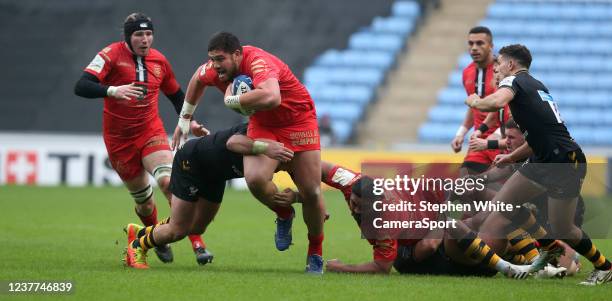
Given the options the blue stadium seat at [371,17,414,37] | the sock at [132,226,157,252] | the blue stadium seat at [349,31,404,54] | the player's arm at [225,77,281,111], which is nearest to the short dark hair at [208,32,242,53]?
the player's arm at [225,77,281,111]

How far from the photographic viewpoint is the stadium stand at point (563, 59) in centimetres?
2448

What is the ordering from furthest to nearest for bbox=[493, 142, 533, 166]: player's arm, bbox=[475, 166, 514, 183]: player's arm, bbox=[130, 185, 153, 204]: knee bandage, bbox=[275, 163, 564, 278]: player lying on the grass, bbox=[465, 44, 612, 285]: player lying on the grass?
bbox=[130, 185, 153, 204]: knee bandage → bbox=[475, 166, 514, 183]: player's arm → bbox=[493, 142, 533, 166]: player's arm → bbox=[275, 163, 564, 278]: player lying on the grass → bbox=[465, 44, 612, 285]: player lying on the grass

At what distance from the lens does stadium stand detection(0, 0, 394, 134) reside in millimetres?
26156

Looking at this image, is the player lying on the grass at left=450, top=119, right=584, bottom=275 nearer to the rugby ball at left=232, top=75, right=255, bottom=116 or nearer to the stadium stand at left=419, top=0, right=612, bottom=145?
the rugby ball at left=232, top=75, right=255, bottom=116

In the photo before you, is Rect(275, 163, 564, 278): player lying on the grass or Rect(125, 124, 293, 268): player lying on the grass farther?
Rect(125, 124, 293, 268): player lying on the grass

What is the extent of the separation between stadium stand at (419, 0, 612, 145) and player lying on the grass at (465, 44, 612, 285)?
15.3 metres

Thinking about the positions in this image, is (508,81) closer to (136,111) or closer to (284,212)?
(284,212)

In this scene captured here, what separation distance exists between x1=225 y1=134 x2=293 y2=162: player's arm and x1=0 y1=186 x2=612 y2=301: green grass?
1.00m

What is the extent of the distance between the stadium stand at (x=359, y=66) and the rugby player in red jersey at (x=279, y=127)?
16261mm

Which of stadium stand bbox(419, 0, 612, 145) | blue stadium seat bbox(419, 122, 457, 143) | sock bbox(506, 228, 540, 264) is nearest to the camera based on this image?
sock bbox(506, 228, 540, 264)

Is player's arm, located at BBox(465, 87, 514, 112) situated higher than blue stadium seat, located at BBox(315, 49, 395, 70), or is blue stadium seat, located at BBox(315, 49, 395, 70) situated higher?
player's arm, located at BBox(465, 87, 514, 112)

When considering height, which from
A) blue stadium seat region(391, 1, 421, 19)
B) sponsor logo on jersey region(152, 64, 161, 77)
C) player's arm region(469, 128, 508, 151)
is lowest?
player's arm region(469, 128, 508, 151)

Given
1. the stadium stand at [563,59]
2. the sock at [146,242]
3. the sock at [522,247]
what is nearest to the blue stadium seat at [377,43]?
the stadium stand at [563,59]

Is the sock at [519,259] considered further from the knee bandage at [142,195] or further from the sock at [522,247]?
the knee bandage at [142,195]
